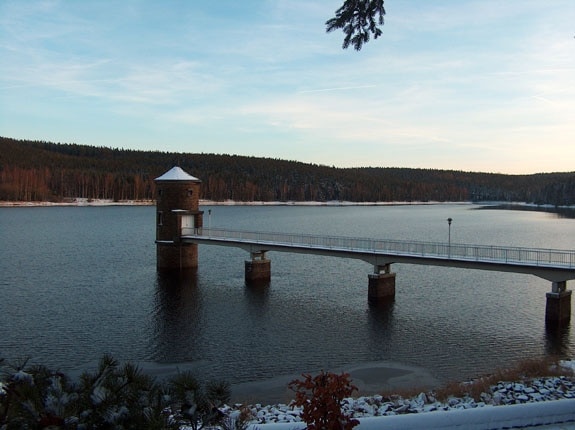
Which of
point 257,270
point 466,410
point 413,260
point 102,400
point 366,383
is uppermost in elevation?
point 102,400

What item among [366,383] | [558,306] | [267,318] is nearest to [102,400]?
[366,383]

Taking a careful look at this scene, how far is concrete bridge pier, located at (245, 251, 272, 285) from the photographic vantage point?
120 feet

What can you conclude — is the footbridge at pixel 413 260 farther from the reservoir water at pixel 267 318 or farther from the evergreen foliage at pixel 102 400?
the evergreen foliage at pixel 102 400

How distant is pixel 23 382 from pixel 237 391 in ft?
40.4

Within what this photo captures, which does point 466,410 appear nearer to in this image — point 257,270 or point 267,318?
point 267,318

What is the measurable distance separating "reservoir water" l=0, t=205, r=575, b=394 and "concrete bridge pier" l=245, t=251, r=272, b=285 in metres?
0.82

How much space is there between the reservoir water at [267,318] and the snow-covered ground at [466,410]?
483cm

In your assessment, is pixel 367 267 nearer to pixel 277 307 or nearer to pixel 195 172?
pixel 277 307

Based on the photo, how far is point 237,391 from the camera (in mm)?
16656

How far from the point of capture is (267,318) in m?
26.8

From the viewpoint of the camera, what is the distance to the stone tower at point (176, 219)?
41.2 m

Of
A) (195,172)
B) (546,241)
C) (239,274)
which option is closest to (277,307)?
(239,274)

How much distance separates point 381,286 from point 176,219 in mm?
17910

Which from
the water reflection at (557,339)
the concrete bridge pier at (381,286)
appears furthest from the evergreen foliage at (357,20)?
the concrete bridge pier at (381,286)
